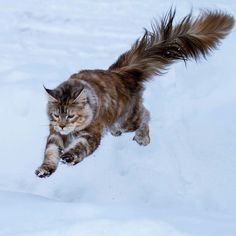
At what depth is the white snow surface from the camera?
193 inches

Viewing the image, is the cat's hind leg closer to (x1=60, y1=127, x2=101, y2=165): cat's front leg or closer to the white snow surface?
the white snow surface

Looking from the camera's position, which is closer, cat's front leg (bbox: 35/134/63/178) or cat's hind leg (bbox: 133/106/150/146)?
cat's front leg (bbox: 35/134/63/178)

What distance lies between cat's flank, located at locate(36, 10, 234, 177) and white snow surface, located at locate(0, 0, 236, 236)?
18.4 inches

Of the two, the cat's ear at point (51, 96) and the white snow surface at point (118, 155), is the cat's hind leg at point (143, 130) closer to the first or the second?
the white snow surface at point (118, 155)

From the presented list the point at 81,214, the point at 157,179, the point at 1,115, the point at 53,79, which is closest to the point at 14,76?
the point at 53,79

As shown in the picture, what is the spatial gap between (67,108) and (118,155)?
70.5 inches

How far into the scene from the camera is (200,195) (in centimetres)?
729

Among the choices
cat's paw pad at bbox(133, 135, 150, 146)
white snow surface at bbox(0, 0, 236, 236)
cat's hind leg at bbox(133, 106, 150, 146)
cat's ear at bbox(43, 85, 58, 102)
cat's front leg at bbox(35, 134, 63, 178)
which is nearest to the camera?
white snow surface at bbox(0, 0, 236, 236)

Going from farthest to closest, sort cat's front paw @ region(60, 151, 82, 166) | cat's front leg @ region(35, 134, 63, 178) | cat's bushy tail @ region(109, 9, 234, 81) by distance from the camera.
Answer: cat's bushy tail @ region(109, 9, 234, 81) → cat's front leg @ region(35, 134, 63, 178) → cat's front paw @ region(60, 151, 82, 166)

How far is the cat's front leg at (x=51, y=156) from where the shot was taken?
20.2 feet

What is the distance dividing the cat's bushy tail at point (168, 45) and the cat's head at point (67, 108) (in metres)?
1.03

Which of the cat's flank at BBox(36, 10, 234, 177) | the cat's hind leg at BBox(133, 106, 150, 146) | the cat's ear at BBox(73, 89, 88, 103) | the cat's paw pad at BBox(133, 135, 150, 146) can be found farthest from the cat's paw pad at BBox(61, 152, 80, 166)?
the cat's paw pad at BBox(133, 135, 150, 146)

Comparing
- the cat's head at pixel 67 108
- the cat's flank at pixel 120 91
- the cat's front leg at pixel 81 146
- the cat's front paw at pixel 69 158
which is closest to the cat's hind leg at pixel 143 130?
the cat's flank at pixel 120 91

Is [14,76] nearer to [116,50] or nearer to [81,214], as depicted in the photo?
[116,50]
